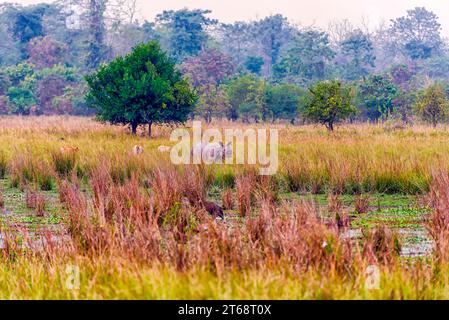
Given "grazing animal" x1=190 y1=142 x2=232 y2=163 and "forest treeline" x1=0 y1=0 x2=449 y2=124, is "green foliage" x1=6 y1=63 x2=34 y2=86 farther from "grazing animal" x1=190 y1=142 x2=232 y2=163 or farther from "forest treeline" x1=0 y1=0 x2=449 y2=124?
"grazing animal" x1=190 y1=142 x2=232 y2=163

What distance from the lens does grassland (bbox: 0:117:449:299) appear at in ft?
15.4

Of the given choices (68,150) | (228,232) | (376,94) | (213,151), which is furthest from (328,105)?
(228,232)

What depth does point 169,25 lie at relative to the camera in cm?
5862

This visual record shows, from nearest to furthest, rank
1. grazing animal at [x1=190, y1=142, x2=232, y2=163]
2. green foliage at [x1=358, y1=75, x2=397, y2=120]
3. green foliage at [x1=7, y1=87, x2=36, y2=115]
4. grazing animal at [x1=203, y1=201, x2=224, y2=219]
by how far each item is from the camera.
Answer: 1. grazing animal at [x1=203, y1=201, x2=224, y2=219]
2. grazing animal at [x1=190, y1=142, x2=232, y2=163]
3. green foliage at [x1=358, y1=75, x2=397, y2=120]
4. green foliage at [x1=7, y1=87, x2=36, y2=115]

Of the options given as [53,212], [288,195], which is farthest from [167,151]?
[53,212]

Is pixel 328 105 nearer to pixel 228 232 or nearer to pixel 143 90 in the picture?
pixel 143 90

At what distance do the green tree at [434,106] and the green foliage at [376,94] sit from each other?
6465mm

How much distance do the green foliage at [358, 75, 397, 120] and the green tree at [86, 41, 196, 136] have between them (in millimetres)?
16739

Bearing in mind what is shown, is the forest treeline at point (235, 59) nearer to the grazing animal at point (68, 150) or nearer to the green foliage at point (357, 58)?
the green foliage at point (357, 58)

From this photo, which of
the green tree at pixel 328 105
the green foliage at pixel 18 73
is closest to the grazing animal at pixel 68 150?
the green tree at pixel 328 105

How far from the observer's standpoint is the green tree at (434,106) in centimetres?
3038

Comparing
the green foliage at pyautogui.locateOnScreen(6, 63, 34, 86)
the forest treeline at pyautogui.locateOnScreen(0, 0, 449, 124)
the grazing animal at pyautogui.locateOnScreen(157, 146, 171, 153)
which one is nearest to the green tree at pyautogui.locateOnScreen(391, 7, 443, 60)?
the forest treeline at pyautogui.locateOnScreen(0, 0, 449, 124)

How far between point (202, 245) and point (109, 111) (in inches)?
724
